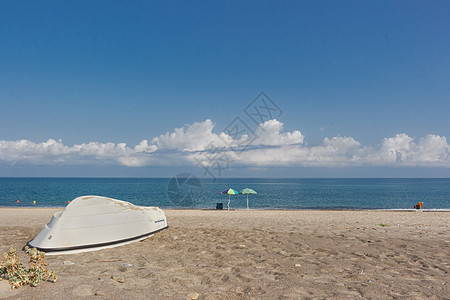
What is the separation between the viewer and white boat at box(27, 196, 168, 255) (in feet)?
24.6

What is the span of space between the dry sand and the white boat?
0.30 meters

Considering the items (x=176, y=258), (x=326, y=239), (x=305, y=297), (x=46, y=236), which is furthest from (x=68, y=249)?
(x=326, y=239)

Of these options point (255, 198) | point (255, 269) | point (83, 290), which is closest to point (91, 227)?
point (83, 290)

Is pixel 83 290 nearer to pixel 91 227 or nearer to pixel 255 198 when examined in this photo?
pixel 91 227

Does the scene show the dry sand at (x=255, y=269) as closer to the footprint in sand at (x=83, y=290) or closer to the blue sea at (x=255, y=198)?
the footprint in sand at (x=83, y=290)

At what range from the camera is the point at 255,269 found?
6.23 metres

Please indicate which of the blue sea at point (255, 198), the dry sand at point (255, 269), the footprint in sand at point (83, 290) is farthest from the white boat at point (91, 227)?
the blue sea at point (255, 198)

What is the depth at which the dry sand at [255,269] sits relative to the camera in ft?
15.7

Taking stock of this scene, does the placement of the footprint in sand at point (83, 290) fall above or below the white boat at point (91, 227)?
below

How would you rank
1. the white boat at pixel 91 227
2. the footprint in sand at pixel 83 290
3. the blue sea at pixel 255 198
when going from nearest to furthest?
the footprint in sand at pixel 83 290, the white boat at pixel 91 227, the blue sea at pixel 255 198

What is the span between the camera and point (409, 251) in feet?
25.6

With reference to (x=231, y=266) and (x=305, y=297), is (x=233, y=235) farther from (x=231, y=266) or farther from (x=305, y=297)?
(x=305, y=297)

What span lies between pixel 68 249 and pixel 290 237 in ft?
20.5

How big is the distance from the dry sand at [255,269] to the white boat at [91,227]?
30 centimetres
